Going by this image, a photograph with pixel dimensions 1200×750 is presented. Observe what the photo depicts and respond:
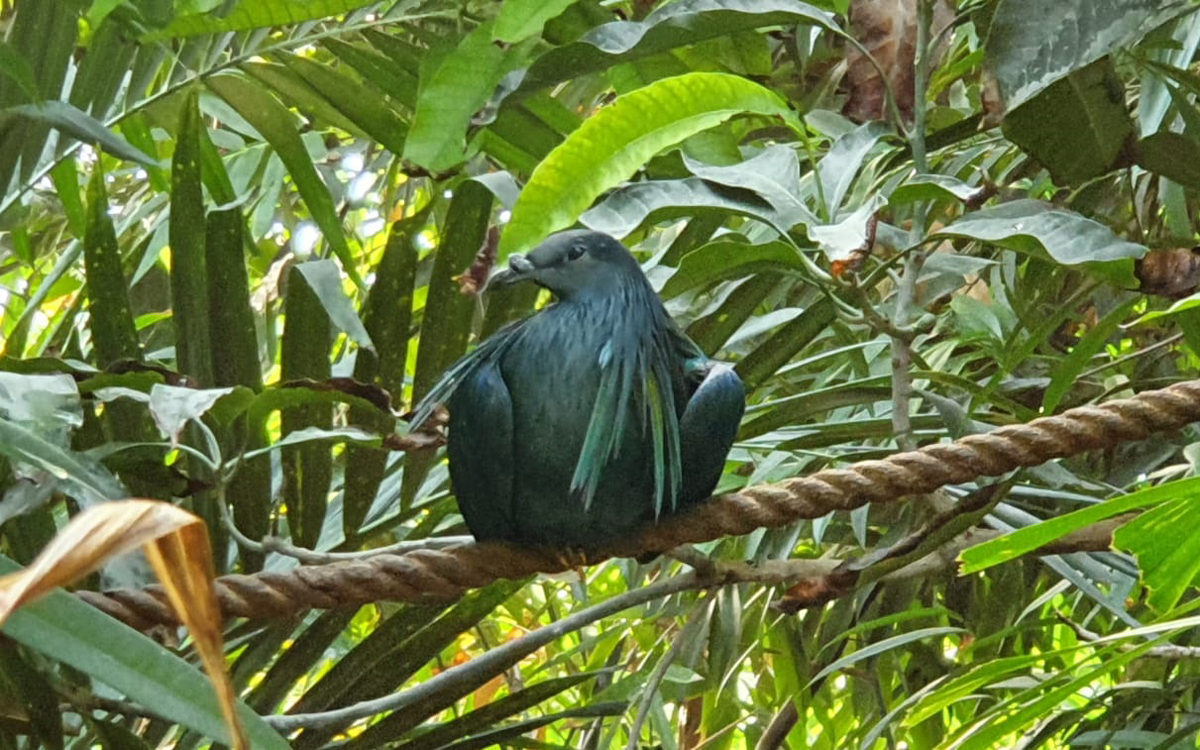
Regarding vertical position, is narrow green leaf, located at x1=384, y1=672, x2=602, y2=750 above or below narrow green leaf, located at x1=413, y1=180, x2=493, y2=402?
Result: below

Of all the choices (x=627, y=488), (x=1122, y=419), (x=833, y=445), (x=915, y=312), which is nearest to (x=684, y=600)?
(x=833, y=445)

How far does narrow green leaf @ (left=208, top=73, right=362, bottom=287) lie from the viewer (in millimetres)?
1556

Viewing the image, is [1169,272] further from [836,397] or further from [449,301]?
[449,301]

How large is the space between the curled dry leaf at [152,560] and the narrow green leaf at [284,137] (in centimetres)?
108

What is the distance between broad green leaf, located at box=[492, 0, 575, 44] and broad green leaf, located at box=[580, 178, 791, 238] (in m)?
0.16

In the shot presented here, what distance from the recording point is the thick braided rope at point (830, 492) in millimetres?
1081

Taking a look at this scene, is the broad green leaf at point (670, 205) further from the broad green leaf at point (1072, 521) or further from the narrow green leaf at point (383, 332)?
the broad green leaf at point (1072, 521)

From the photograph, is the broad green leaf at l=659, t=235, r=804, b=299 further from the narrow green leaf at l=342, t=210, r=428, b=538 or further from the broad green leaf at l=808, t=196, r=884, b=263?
the narrow green leaf at l=342, t=210, r=428, b=538

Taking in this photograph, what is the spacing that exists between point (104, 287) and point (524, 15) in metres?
0.58

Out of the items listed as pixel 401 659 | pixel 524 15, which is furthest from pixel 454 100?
pixel 401 659

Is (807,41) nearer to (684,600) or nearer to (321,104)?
(321,104)

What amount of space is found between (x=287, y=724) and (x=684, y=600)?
94cm

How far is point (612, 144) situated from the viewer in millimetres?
1150

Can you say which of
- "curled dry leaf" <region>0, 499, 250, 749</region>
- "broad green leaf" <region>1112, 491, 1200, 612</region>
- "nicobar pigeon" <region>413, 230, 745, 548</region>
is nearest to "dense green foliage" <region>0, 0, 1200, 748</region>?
"broad green leaf" <region>1112, 491, 1200, 612</region>
